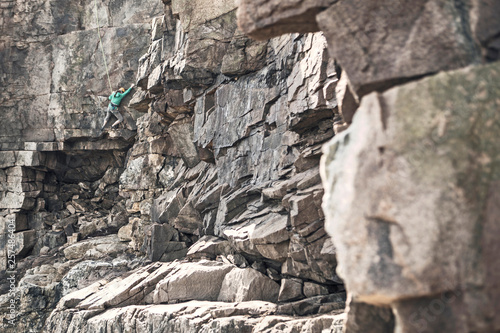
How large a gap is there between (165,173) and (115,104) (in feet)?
19.4

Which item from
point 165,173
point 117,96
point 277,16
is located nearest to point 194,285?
point 277,16

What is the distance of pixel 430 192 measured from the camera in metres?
4.67

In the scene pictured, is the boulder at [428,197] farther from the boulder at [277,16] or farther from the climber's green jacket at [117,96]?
the climber's green jacket at [117,96]

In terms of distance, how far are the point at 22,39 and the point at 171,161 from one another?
45.1 ft

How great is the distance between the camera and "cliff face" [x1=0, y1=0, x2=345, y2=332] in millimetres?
13500

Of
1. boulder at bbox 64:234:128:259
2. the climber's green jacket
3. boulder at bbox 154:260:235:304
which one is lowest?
boulder at bbox 64:234:128:259

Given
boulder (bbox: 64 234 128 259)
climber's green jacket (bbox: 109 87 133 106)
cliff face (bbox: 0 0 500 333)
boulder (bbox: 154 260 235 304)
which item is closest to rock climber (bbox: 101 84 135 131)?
climber's green jacket (bbox: 109 87 133 106)

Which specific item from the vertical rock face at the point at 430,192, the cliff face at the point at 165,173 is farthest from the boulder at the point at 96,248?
the vertical rock face at the point at 430,192

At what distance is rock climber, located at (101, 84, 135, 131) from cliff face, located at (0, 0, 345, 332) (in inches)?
17.3

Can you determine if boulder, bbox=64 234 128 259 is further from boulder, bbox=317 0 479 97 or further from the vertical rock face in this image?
the vertical rock face

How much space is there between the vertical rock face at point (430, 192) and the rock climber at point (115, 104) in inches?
1012

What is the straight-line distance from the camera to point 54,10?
32281 millimetres

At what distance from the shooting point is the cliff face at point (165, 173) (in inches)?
531

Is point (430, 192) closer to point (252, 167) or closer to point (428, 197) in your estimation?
point (428, 197)
